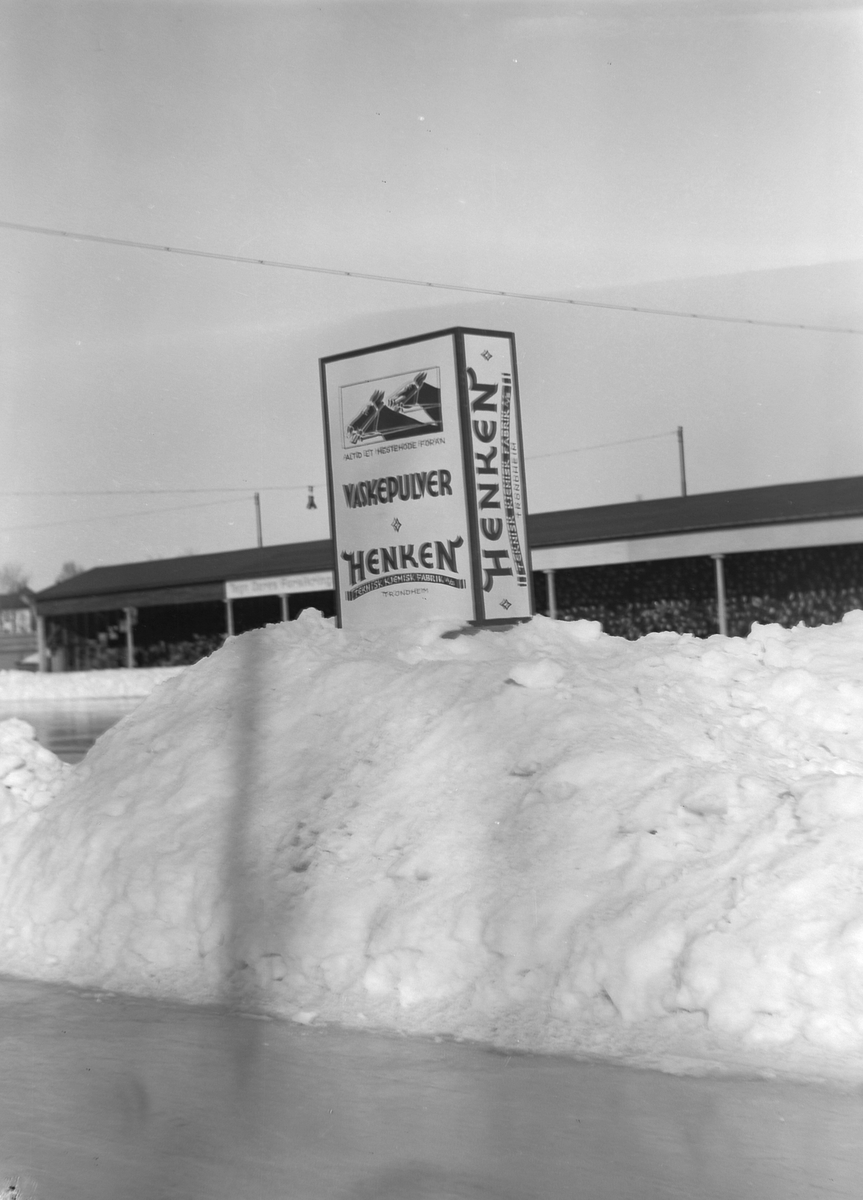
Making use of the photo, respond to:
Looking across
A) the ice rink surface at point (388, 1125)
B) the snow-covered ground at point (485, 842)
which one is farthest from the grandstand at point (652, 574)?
the ice rink surface at point (388, 1125)

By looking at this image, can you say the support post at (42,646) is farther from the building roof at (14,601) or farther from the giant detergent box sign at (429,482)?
the giant detergent box sign at (429,482)

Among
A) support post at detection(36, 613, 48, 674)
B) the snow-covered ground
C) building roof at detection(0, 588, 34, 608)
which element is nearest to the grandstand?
support post at detection(36, 613, 48, 674)

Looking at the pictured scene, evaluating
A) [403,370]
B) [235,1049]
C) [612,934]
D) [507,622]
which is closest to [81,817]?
[235,1049]

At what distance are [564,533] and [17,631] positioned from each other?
177 ft

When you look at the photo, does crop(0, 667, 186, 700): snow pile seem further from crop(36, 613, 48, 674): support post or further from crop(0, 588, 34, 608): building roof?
crop(0, 588, 34, 608): building roof

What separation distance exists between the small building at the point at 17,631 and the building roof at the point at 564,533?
50.8 ft

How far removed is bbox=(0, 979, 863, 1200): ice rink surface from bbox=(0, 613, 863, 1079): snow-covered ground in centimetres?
34

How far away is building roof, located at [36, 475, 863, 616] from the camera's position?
32.7 metres

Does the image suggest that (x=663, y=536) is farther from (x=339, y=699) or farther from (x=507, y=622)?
(x=339, y=699)

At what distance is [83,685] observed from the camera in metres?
39.7

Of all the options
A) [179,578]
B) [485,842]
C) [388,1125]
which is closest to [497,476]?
[485,842]

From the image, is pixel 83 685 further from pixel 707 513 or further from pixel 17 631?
pixel 17 631

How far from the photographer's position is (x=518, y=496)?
39.1 feet

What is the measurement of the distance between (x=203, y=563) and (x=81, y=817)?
42694 millimetres
